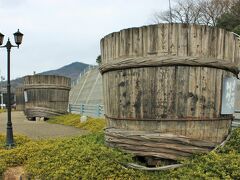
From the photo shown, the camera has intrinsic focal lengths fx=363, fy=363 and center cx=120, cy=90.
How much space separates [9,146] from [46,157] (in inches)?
133

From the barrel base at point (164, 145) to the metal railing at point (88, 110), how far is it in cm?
1070

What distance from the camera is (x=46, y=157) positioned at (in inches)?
267

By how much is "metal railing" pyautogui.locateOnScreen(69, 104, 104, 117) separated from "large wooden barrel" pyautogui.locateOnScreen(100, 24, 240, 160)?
10731mm

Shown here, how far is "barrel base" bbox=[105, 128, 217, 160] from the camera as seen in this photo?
5457 millimetres

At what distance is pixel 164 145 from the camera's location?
5484 millimetres

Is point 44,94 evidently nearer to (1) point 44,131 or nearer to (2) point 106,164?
(1) point 44,131

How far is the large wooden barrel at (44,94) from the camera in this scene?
65.2 feet

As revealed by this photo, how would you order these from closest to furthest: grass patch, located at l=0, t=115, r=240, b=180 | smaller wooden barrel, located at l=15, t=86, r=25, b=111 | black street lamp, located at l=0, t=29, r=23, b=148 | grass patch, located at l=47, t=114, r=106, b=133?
grass patch, located at l=0, t=115, r=240, b=180 → black street lamp, located at l=0, t=29, r=23, b=148 → grass patch, located at l=47, t=114, r=106, b=133 → smaller wooden barrel, located at l=15, t=86, r=25, b=111

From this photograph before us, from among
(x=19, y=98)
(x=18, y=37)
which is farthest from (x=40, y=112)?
(x=19, y=98)

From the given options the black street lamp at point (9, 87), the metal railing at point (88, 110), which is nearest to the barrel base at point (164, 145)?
the black street lamp at point (9, 87)

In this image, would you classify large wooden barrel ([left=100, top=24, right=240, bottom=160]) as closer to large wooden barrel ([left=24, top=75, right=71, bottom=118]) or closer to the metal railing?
the metal railing

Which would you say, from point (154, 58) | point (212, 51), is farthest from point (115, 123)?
point (212, 51)

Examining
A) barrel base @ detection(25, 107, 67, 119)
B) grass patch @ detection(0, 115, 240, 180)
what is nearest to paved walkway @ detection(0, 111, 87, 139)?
barrel base @ detection(25, 107, 67, 119)

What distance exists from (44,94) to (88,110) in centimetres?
282
